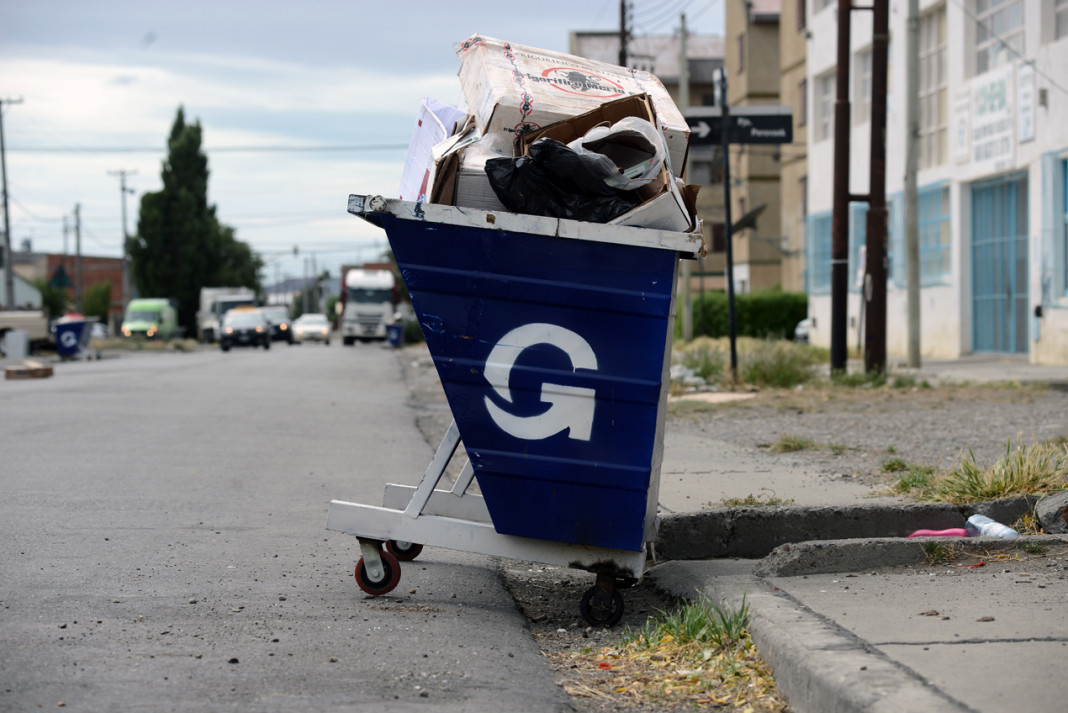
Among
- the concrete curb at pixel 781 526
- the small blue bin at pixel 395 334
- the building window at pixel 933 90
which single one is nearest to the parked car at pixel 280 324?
the small blue bin at pixel 395 334

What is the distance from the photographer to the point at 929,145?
22797 millimetres

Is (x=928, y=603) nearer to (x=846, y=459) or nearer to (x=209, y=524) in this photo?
(x=209, y=524)

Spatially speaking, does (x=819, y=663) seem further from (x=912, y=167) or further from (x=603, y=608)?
(x=912, y=167)

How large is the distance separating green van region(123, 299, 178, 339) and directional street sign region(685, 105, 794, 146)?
46.0 meters

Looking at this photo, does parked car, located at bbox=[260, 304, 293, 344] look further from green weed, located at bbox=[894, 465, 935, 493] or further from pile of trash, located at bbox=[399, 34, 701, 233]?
pile of trash, located at bbox=[399, 34, 701, 233]

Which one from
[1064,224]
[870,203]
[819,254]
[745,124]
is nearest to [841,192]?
[870,203]

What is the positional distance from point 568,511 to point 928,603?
4.22 feet

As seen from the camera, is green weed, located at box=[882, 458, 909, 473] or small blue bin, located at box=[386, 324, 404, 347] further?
small blue bin, located at box=[386, 324, 404, 347]

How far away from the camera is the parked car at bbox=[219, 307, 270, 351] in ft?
144

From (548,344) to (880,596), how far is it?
144 cm

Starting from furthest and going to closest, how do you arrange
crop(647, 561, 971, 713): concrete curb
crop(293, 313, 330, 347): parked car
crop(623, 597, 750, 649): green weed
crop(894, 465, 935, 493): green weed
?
1. crop(293, 313, 330, 347): parked car
2. crop(894, 465, 935, 493): green weed
3. crop(623, 597, 750, 649): green weed
4. crop(647, 561, 971, 713): concrete curb

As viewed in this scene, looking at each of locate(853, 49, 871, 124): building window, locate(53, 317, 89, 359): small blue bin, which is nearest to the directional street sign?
locate(853, 49, 871, 124): building window

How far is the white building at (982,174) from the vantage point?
1767 cm

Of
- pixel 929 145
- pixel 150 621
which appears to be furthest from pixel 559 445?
pixel 929 145
